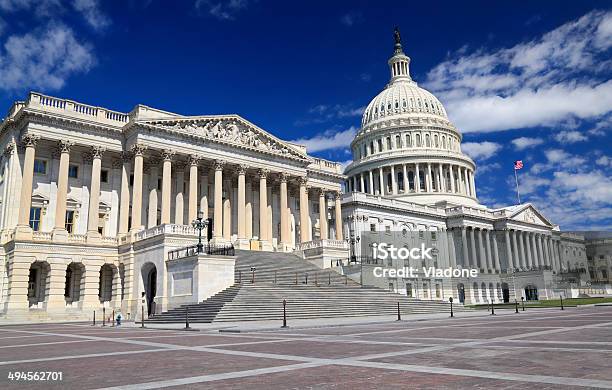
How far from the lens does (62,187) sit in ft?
154

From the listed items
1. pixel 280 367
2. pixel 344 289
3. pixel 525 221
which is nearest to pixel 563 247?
pixel 525 221

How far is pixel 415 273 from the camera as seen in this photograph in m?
86.2

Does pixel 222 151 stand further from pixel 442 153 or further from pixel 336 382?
pixel 442 153

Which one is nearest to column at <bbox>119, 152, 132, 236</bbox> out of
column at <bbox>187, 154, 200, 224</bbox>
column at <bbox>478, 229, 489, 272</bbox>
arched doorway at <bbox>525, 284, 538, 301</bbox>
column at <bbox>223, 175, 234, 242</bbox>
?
column at <bbox>187, 154, 200, 224</bbox>

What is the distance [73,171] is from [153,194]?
335 inches

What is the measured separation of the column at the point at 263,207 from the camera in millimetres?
58531

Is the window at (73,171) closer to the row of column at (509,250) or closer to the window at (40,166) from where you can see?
the window at (40,166)

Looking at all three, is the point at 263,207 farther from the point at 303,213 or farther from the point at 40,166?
the point at 40,166

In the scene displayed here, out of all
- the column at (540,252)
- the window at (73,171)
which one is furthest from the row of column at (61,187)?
the column at (540,252)

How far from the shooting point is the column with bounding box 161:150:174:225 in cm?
4958

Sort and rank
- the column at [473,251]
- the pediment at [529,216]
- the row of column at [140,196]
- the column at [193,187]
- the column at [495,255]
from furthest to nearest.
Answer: the pediment at [529,216] < the column at [495,255] < the column at [473,251] < the column at [193,187] < the row of column at [140,196]

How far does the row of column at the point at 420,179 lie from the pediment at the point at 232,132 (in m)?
53.1

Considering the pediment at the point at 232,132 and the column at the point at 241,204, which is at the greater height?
the pediment at the point at 232,132

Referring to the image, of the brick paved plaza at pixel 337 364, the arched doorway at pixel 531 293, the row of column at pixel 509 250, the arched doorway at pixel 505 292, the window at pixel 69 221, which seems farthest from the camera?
the arched doorway at pixel 505 292
